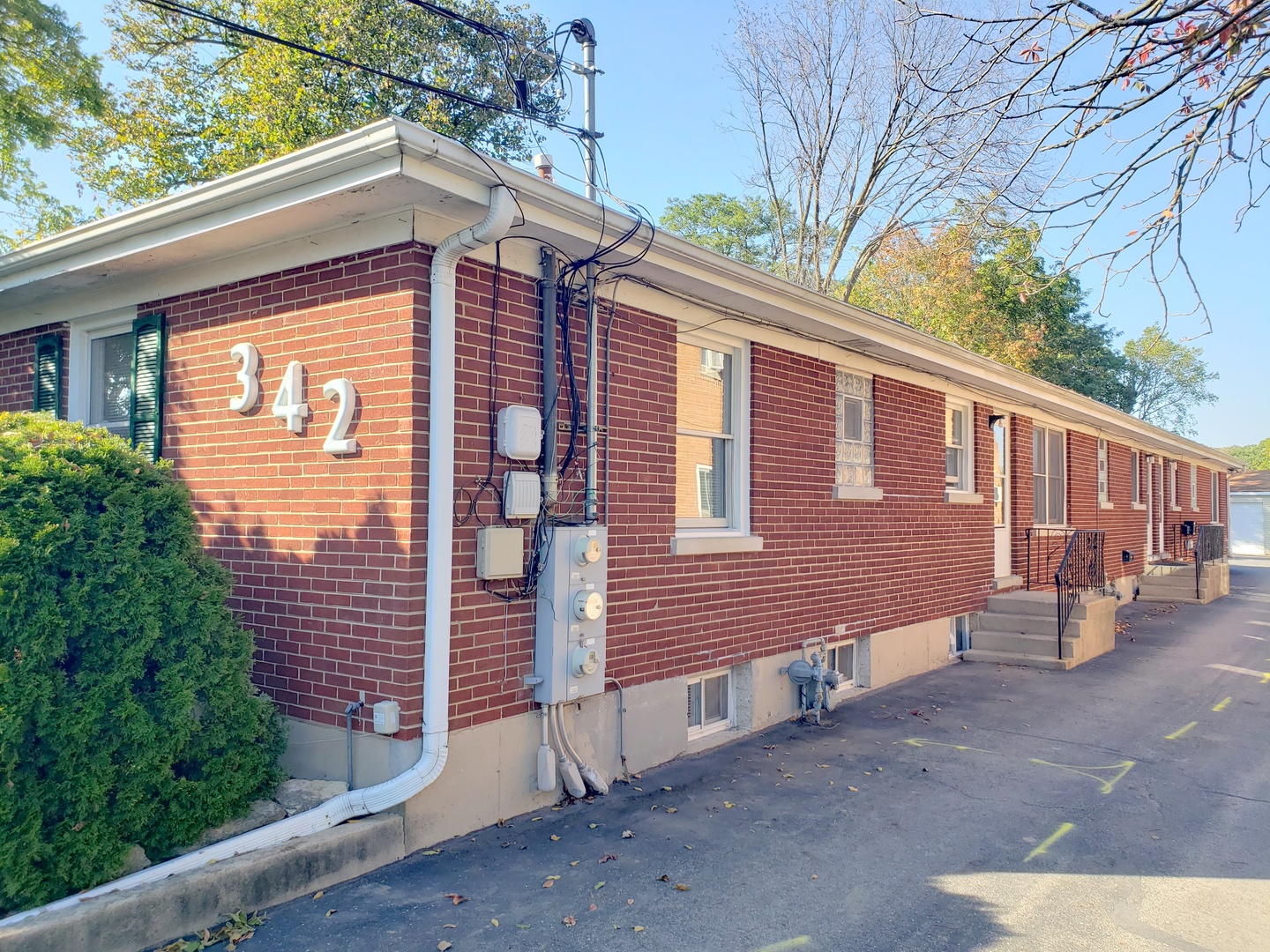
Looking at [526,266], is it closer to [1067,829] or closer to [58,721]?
[58,721]

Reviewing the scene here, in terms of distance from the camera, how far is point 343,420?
191 inches

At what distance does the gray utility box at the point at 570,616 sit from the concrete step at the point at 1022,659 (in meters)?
6.86

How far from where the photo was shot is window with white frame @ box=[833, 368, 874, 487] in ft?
28.2

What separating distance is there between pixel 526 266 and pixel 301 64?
1224 centimetres

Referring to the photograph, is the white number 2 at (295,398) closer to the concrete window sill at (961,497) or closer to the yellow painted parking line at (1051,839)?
the yellow painted parking line at (1051,839)

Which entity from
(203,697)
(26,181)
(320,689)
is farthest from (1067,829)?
(26,181)

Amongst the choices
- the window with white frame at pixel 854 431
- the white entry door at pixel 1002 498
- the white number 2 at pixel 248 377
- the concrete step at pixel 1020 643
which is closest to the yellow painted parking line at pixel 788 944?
the white number 2 at pixel 248 377

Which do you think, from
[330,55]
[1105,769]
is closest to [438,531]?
[1105,769]

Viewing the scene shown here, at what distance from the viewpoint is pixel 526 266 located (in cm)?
531

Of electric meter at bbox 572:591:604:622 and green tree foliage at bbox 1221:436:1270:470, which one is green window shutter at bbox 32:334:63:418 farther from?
green tree foliage at bbox 1221:436:1270:470

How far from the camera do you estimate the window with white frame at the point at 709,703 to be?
6.90 metres

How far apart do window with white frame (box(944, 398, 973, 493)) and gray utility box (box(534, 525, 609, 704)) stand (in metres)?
6.82

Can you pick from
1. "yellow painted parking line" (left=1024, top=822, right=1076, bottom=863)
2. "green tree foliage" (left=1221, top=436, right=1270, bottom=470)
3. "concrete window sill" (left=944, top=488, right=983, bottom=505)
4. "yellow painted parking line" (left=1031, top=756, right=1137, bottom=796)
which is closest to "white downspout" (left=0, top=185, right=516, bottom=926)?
"yellow painted parking line" (left=1024, top=822, right=1076, bottom=863)

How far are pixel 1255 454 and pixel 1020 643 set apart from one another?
10101cm
